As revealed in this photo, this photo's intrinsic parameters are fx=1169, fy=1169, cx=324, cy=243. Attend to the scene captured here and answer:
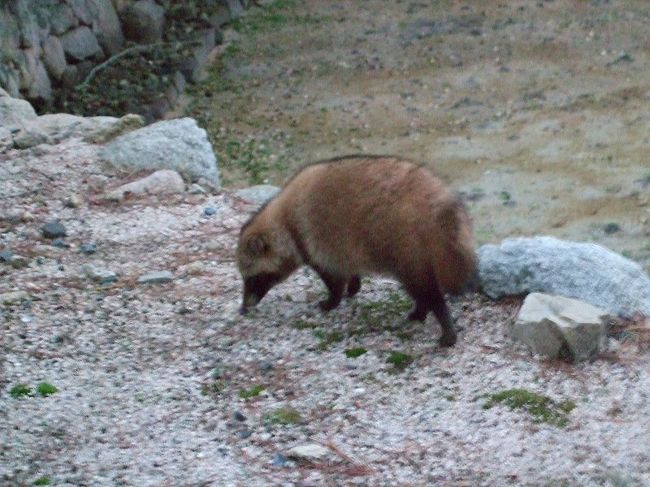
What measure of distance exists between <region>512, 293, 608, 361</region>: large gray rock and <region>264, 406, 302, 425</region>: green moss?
102 centimetres

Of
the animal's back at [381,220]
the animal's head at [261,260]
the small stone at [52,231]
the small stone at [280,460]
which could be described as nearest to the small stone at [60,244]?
the small stone at [52,231]

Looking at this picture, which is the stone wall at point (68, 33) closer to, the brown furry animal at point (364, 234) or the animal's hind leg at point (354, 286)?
the brown furry animal at point (364, 234)

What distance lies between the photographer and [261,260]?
219 inches

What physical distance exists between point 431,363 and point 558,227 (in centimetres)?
353

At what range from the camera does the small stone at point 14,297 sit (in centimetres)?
566

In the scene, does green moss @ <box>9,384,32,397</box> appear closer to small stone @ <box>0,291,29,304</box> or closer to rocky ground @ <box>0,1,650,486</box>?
rocky ground @ <box>0,1,650,486</box>

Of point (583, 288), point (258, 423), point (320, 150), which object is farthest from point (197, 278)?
point (320, 150)

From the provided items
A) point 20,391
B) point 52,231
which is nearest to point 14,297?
point 52,231

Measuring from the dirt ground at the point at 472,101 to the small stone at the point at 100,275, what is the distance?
10.0 feet

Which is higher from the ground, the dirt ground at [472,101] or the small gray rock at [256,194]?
the small gray rock at [256,194]

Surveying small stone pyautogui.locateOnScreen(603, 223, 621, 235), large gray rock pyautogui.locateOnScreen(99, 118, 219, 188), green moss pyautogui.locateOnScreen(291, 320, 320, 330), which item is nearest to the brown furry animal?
green moss pyautogui.locateOnScreen(291, 320, 320, 330)

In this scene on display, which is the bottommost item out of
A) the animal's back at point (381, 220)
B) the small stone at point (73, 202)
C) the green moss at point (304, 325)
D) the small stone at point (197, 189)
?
the green moss at point (304, 325)

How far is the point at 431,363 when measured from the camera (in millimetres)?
4867

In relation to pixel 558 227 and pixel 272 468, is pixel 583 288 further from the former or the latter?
pixel 558 227
